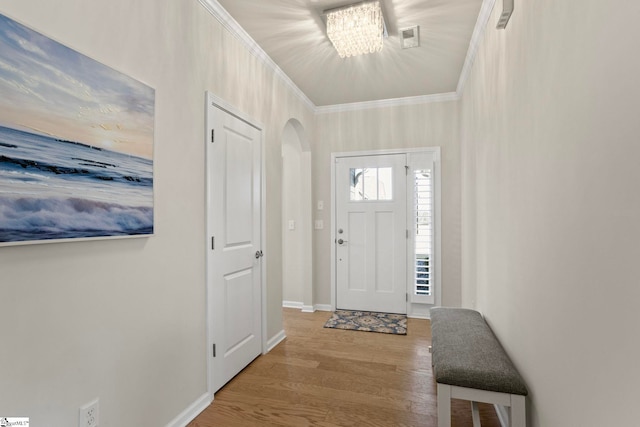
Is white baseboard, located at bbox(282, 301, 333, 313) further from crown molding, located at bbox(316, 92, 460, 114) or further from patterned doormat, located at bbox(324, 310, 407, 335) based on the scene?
crown molding, located at bbox(316, 92, 460, 114)

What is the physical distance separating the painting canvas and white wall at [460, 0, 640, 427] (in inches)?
70.9

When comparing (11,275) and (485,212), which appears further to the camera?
(485,212)

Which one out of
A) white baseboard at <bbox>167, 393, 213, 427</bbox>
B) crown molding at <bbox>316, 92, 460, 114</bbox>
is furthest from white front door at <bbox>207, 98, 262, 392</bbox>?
crown molding at <bbox>316, 92, 460, 114</bbox>

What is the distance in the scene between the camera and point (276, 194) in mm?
3238

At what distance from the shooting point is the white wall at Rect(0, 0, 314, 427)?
1.19m

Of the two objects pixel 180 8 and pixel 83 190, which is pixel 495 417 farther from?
pixel 180 8

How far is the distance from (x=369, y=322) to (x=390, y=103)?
2630 mm

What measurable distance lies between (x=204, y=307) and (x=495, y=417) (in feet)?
6.43

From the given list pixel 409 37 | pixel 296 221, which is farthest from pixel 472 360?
pixel 296 221

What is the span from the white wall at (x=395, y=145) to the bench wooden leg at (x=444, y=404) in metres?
2.40

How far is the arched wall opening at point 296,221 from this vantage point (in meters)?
4.21

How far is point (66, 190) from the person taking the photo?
4.19 ft

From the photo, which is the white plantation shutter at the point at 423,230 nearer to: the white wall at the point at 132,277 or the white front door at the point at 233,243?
the white front door at the point at 233,243

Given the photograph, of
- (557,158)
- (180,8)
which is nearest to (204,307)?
(180,8)
